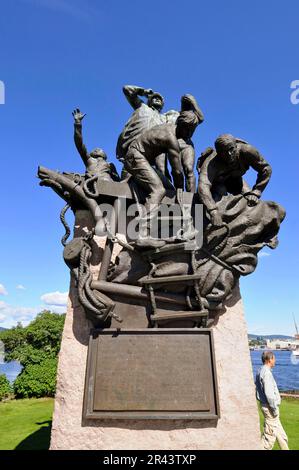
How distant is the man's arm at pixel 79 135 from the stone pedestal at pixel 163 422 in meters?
2.67

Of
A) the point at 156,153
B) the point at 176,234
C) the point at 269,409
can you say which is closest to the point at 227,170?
the point at 156,153

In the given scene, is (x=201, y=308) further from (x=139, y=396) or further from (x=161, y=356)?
(x=139, y=396)

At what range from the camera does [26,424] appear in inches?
292

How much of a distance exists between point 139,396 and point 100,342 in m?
0.70

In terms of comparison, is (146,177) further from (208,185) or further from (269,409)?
(269,409)

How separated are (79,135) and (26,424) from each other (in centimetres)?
659

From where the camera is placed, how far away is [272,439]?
5047 millimetres

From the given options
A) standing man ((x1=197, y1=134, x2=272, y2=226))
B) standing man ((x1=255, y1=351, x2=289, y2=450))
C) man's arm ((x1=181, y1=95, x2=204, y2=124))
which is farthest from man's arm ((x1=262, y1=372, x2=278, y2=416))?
man's arm ((x1=181, y1=95, x2=204, y2=124))

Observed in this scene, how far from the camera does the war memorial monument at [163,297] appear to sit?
10.9 ft

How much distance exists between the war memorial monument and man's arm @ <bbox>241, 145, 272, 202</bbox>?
2cm

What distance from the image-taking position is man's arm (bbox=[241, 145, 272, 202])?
4.25 meters

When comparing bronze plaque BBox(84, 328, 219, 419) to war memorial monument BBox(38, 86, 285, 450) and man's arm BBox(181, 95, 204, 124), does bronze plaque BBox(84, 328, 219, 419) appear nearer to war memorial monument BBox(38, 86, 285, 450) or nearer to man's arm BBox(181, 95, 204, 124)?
war memorial monument BBox(38, 86, 285, 450)

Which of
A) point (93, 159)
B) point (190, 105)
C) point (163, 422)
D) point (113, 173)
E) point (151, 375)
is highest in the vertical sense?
point (190, 105)
